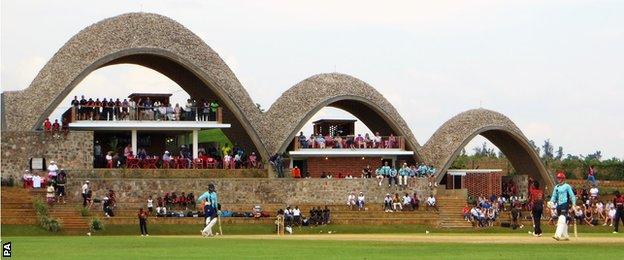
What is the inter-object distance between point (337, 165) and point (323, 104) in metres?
3.29

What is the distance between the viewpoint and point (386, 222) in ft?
175

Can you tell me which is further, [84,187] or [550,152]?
[550,152]

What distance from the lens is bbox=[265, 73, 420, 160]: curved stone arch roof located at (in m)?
62.6

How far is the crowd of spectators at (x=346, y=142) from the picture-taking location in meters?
63.6

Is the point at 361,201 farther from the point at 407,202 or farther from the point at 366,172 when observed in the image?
the point at 366,172

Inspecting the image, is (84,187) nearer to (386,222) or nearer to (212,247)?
(386,222)

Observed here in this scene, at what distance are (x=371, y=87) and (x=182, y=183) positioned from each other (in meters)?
14.7

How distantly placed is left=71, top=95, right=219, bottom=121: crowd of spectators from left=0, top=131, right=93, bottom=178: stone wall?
1628 millimetres

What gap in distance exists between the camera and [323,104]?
2500 inches

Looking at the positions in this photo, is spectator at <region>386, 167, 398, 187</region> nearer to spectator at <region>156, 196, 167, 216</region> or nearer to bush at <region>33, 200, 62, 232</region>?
spectator at <region>156, 196, 167, 216</region>

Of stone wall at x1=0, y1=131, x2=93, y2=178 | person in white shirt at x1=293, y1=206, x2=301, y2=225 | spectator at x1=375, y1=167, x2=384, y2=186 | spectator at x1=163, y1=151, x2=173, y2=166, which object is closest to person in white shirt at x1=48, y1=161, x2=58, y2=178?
stone wall at x1=0, y1=131, x2=93, y2=178

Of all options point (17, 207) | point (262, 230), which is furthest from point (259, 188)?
point (17, 207)

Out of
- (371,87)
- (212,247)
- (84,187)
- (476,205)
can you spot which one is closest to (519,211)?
(476,205)

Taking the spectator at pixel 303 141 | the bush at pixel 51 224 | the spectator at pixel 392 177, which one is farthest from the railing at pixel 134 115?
the bush at pixel 51 224
